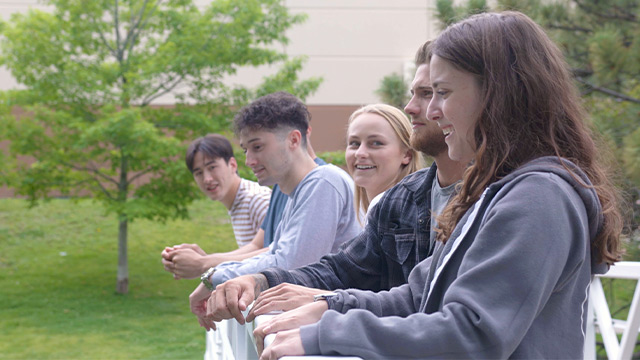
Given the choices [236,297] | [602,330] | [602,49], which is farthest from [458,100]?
[602,49]

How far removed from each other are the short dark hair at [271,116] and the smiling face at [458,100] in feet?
6.66

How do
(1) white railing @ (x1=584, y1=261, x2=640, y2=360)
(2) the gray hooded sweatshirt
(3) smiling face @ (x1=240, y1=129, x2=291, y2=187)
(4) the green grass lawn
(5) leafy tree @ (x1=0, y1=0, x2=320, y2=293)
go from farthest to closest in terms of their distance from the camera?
(5) leafy tree @ (x1=0, y1=0, x2=320, y2=293)
(4) the green grass lawn
(3) smiling face @ (x1=240, y1=129, x2=291, y2=187)
(1) white railing @ (x1=584, y1=261, x2=640, y2=360)
(2) the gray hooded sweatshirt

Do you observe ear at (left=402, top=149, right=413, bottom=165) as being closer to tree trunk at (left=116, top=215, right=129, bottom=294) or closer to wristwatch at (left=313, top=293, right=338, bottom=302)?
wristwatch at (left=313, top=293, right=338, bottom=302)

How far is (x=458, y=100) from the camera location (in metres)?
1.75

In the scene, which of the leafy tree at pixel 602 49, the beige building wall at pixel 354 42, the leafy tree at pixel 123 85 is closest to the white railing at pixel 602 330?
the leafy tree at pixel 602 49

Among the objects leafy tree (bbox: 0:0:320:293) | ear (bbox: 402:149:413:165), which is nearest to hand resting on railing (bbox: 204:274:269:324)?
ear (bbox: 402:149:413:165)

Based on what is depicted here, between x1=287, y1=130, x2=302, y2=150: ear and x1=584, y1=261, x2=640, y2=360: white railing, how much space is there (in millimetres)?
1577

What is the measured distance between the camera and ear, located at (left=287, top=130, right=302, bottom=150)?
3.77 m

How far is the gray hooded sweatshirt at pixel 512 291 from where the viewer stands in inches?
56.9

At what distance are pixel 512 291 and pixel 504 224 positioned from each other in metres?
0.14

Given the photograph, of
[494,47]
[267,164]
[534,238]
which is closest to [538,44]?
[494,47]

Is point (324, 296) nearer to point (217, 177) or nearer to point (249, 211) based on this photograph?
point (249, 211)

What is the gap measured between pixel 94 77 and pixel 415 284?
29.8ft

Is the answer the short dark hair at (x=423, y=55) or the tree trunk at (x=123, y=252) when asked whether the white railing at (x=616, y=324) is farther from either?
the tree trunk at (x=123, y=252)
